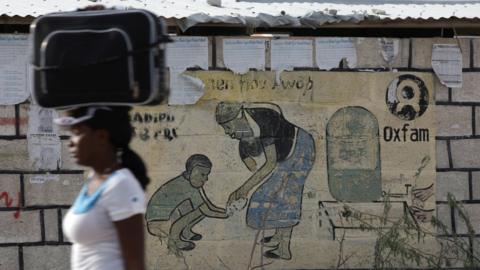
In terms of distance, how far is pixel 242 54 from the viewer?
23.2ft

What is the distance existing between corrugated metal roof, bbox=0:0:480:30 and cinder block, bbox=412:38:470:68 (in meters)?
0.22

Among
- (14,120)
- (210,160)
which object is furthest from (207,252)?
(14,120)

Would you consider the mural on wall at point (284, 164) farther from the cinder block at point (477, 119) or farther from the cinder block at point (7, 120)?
the cinder block at point (7, 120)

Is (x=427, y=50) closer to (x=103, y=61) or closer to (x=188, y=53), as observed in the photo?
(x=188, y=53)

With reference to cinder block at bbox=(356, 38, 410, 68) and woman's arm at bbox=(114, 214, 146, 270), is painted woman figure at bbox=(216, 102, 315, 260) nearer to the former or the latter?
cinder block at bbox=(356, 38, 410, 68)

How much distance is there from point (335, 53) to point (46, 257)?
278cm

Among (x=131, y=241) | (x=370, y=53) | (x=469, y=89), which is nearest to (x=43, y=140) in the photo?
(x=370, y=53)

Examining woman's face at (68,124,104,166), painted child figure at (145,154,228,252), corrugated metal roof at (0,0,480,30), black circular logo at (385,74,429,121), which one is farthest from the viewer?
black circular logo at (385,74,429,121)

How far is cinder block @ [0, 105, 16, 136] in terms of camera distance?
6.91 m

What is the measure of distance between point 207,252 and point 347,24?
6.97ft

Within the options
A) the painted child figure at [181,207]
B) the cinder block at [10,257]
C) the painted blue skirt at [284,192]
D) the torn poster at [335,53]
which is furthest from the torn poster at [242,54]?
the cinder block at [10,257]

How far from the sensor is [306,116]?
23.6 ft

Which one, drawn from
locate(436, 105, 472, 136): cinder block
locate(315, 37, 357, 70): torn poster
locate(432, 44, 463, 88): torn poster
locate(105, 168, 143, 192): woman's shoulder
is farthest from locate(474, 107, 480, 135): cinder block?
locate(105, 168, 143, 192): woman's shoulder

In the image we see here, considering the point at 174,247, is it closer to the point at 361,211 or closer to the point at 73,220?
the point at 361,211
